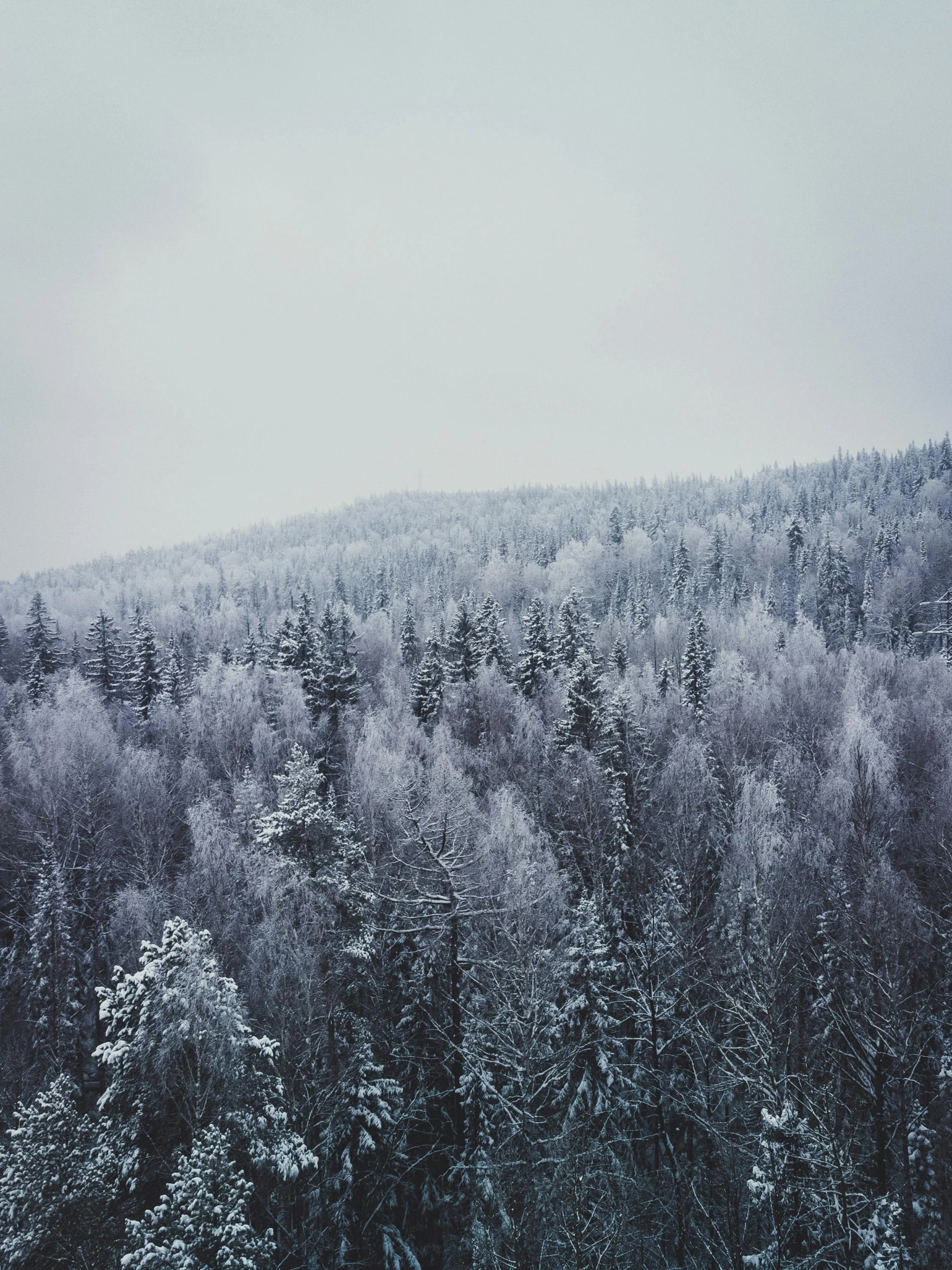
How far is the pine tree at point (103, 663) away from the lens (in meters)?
50.3

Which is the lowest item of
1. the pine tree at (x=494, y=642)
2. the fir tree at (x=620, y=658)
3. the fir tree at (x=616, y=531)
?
the fir tree at (x=620, y=658)

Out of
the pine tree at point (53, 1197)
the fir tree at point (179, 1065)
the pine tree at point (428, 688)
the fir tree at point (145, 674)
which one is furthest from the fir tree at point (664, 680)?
the pine tree at point (53, 1197)

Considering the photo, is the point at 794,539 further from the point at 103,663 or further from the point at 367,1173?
the point at 367,1173

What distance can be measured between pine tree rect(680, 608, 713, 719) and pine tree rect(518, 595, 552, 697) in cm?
1161

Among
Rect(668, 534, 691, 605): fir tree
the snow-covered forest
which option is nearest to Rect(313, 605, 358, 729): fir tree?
the snow-covered forest

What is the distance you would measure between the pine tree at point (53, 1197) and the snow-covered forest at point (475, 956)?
61mm

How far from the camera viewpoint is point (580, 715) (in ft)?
129

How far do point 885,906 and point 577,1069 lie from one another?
1066 centimetres

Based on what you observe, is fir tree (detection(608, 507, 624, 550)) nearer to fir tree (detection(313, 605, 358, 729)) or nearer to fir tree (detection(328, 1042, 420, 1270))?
fir tree (detection(313, 605, 358, 729))

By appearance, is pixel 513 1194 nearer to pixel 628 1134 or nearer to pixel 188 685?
pixel 628 1134

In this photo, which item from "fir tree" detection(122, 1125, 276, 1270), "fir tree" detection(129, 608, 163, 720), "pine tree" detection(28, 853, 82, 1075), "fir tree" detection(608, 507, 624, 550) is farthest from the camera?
"fir tree" detection(608, 507, 624, 550)

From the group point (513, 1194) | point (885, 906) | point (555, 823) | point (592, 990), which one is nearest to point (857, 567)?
point (555, 823)

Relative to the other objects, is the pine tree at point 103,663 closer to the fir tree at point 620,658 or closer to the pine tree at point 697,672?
the fir tree at point 620,658

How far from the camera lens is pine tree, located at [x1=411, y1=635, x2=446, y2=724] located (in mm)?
47500
